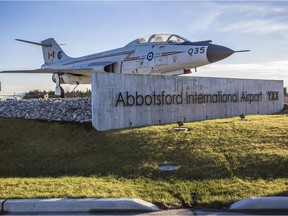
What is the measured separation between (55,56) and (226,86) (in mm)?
15178

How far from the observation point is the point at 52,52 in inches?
1085

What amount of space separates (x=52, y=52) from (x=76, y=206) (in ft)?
76.8

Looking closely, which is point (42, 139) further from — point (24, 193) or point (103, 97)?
point (24, 193)

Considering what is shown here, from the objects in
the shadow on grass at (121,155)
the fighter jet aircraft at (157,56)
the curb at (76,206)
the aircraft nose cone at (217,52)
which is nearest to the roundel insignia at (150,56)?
the fighter jet aircraft at (157,56)

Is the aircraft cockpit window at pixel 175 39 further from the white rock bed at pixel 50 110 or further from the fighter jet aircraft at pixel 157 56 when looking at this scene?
the white rock bed at pixel 50 110

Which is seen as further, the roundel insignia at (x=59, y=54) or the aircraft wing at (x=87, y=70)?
the roundel insignia at (x=59, y=54)

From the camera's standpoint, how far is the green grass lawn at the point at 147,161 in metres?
6.31

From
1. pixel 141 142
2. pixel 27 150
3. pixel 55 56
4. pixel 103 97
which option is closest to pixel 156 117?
pixel 103 97

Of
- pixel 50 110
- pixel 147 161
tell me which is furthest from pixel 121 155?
pixel 50 110

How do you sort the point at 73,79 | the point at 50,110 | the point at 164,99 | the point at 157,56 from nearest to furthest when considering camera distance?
the point at 50,110 → the point at 164,99 → the point at 157,56 → the point at 73,79

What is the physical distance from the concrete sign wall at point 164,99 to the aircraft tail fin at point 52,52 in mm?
13776

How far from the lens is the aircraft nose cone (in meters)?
14.2

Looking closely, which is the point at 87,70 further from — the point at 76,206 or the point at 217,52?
the point at 76,206

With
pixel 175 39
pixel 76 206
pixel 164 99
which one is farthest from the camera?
pixel 175 39
